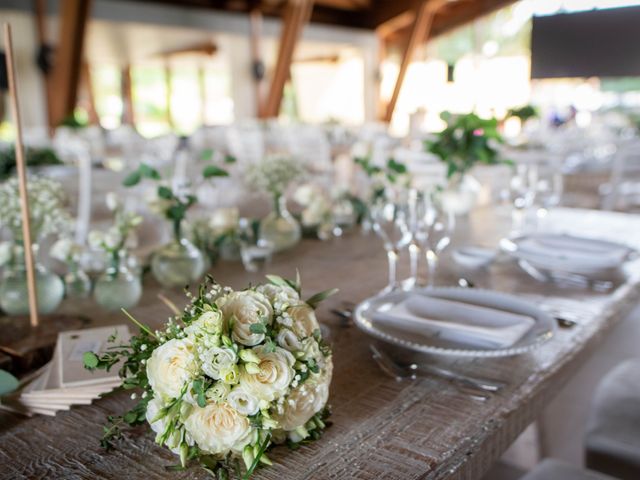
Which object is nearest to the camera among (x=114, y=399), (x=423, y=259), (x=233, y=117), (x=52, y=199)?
(x=114, y=399)

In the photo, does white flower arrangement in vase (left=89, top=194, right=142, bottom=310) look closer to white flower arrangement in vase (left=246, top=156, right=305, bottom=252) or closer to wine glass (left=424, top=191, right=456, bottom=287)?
white flower arrangement in vase (left=246, top=156, right=305, bottom=252)

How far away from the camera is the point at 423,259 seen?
5.80ft

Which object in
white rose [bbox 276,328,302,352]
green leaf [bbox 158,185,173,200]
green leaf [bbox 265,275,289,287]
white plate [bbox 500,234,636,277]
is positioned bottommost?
white plate [bbox 500,234,636,277]

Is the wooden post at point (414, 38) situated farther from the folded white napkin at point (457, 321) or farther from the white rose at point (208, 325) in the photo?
the white rose at point (208, 325)

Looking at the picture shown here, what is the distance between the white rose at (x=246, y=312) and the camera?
690mm

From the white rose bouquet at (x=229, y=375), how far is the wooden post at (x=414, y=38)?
11484mm

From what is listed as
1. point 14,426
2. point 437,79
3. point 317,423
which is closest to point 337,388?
point 317,423

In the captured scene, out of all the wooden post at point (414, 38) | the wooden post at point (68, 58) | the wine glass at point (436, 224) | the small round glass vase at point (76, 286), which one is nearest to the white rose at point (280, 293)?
the wine glass at point (436, 224)

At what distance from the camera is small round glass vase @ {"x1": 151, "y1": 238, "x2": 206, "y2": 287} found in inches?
58.6

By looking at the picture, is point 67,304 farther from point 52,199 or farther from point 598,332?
point 598,332

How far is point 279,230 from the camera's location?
6.07ft

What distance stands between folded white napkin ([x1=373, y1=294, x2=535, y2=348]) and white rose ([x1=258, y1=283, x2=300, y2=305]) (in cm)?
41

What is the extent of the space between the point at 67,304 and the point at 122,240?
0.69 feet

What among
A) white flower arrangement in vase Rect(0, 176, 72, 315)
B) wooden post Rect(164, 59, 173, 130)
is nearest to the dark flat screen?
white flower arrangement in vase Rect(0, 176, 72, 315)
